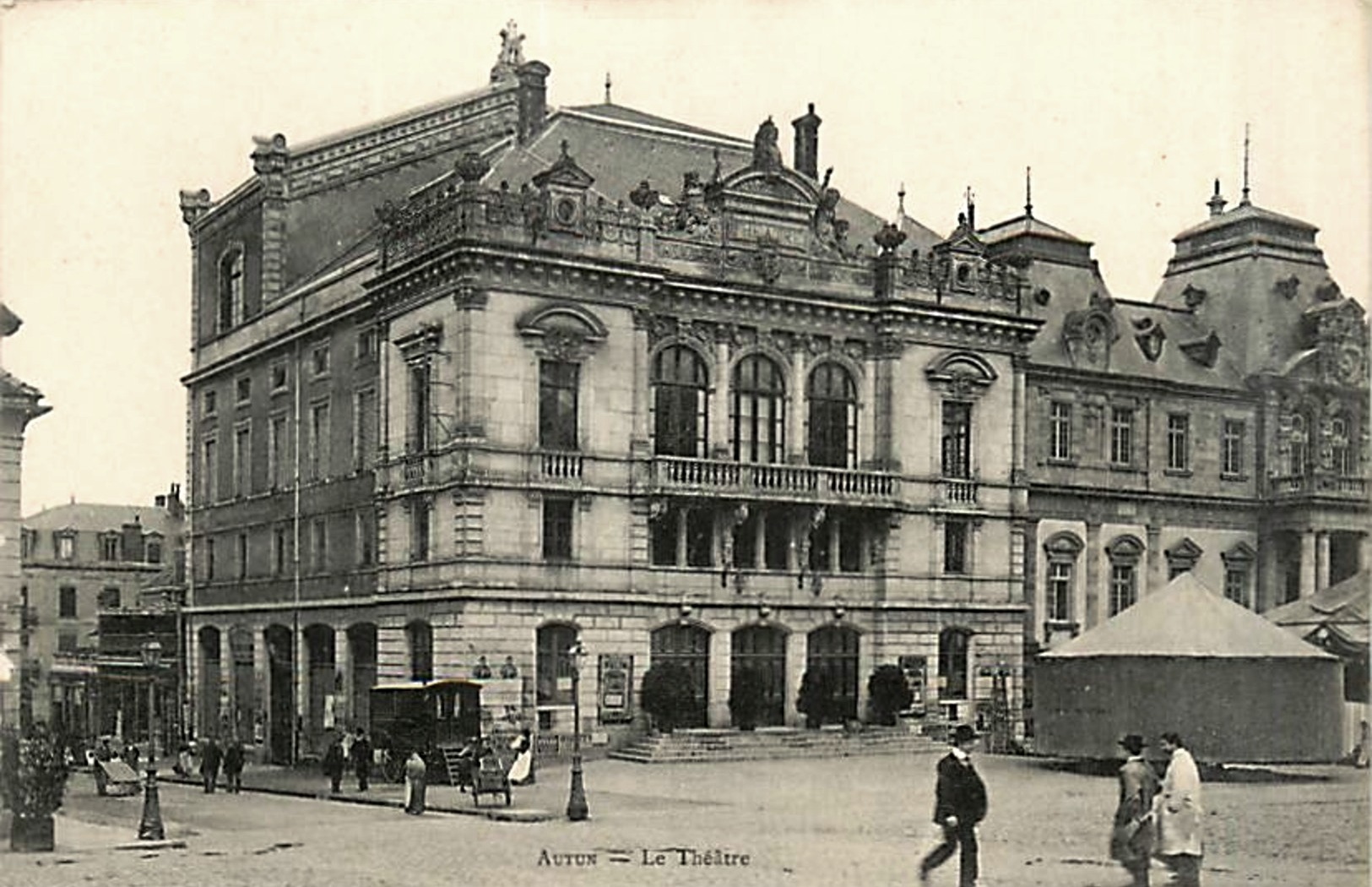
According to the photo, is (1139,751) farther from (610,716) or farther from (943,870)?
(610,716)

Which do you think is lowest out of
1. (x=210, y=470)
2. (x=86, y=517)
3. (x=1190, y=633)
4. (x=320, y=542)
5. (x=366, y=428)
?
(x=1190, y=633)

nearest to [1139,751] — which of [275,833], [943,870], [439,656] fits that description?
[943,870]

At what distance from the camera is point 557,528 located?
42.7 metres

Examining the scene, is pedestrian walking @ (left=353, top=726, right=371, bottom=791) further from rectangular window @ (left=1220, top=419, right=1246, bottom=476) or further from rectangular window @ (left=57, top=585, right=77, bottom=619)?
rectangular window @ (left=1220, top=419, right=1246, bottom=476)

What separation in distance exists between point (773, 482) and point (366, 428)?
9747mm

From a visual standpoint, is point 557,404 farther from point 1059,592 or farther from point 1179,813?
point 1179,813

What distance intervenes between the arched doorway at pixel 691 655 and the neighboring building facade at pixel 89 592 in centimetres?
1235

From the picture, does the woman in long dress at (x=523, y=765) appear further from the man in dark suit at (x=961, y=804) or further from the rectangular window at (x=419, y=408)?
the man in dark suit at (x=961, y=804)

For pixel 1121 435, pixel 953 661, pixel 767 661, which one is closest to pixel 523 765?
pixel 767 661

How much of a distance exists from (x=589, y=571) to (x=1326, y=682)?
16.5 metres

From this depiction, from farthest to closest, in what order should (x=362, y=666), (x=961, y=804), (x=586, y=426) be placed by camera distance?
1. (x=362, y=666)
2. (x=586, y=426)
3. (x=961, y=804)

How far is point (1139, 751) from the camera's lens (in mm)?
20297

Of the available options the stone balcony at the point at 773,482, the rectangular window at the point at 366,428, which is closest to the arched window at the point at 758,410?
the stone balcony at the point at 773,482

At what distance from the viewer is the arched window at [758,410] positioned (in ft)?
149
